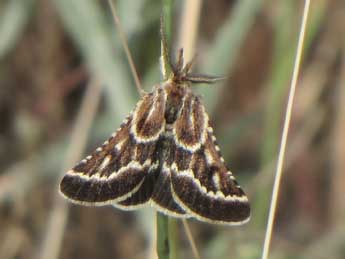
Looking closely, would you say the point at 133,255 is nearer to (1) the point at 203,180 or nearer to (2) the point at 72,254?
(2) the point at 72,254

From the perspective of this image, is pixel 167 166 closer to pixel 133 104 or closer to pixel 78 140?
pixel 133 104

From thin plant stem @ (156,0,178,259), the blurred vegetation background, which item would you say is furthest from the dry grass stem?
thin plant stem @ (156,0,178,259)

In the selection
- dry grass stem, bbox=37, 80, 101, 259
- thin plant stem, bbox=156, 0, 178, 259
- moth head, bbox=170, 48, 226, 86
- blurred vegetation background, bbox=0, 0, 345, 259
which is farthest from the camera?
dry grass stem, bbox=37, 80, 101, 259

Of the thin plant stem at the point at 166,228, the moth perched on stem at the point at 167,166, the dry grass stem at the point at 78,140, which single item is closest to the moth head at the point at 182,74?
the moth perched on stem at the point at 167,166

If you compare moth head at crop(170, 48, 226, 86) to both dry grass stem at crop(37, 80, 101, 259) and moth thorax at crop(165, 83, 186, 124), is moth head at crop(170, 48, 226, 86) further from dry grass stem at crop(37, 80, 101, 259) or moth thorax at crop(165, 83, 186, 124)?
dry grass stem at crop(37, 80, 101, 259)

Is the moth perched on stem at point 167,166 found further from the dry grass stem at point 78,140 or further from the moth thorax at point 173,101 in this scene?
the dry grass stem at point 78,140

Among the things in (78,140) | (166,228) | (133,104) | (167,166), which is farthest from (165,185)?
(78,140)

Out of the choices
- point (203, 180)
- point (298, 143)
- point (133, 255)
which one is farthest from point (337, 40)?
point (203, 180)
